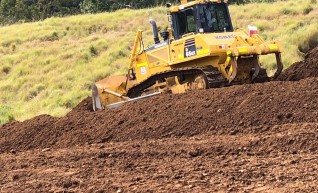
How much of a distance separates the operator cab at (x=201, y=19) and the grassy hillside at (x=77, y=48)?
19.8ft

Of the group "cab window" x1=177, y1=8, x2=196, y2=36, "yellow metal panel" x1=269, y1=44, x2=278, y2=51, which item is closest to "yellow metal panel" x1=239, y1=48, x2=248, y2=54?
"yellow metal panel" x1=269, y1=44, x2=278, y2=51

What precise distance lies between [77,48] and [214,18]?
1720 centimetres

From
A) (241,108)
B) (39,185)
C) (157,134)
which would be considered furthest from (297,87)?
(39,185)

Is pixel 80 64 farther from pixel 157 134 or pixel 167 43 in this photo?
pixel 157 134

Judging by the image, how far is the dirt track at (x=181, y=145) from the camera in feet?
20.0

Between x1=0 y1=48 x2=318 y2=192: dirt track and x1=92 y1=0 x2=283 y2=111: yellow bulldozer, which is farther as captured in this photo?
x1=92 y1=0 x2=283 y2=111: yellow bulldozer

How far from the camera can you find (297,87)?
10516 mm

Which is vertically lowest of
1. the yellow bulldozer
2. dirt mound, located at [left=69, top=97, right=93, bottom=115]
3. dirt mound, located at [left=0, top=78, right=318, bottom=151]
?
dirt mound, located at [left=69, top=97, right=93, bottom=115]

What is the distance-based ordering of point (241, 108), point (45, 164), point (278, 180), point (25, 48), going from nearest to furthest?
1. point (278, 180)
2. point (45, 164)
3. point (241, 108)
4. point (25, 48)

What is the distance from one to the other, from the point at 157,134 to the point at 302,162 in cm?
412

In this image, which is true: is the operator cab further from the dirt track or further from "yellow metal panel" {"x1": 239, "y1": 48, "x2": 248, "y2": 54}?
the dirt track

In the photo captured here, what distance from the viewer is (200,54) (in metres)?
12.8

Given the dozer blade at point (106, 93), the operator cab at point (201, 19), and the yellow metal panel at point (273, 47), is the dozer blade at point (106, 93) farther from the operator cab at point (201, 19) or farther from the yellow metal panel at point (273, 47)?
the yellow metal panel at point (273, 47)

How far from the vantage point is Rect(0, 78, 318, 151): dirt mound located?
9523mm
